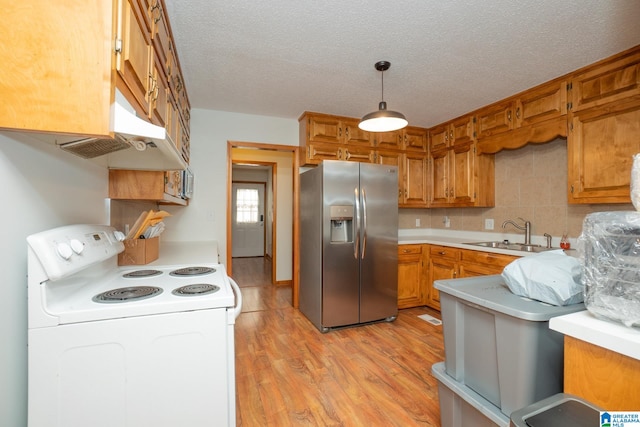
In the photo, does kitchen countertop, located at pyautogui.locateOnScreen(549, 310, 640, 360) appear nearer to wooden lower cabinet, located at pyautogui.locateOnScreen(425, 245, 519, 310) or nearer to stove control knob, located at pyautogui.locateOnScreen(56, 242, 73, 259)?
stove control knob, located at pyautogui.locateOnScreen(56, 242, 73, 259)

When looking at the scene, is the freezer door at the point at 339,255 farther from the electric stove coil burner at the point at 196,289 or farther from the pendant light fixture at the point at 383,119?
the electric stove coil burner at the point at 196,289

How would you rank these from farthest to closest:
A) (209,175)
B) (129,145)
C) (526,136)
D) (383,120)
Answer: (209,175)
(526,136)
(383,120)
(129,145)

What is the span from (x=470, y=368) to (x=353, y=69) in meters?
2.18

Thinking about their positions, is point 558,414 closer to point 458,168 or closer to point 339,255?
point 339,255

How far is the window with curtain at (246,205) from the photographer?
7.77m

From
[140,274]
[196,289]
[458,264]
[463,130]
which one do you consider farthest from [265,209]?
[196,289]

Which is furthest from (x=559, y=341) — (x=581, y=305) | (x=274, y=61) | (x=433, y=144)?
(x=433, y=144)

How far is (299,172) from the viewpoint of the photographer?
12.0 feet

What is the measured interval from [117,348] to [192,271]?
28.4 inches

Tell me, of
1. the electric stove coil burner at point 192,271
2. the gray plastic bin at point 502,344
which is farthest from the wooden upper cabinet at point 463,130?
the electric stove coil burner at point 192,271

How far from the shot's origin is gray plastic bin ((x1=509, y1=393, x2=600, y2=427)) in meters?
0.62

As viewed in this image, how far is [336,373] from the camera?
2176mm

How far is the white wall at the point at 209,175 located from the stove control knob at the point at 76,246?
218cm

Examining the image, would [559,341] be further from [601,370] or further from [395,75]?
[395,75]
